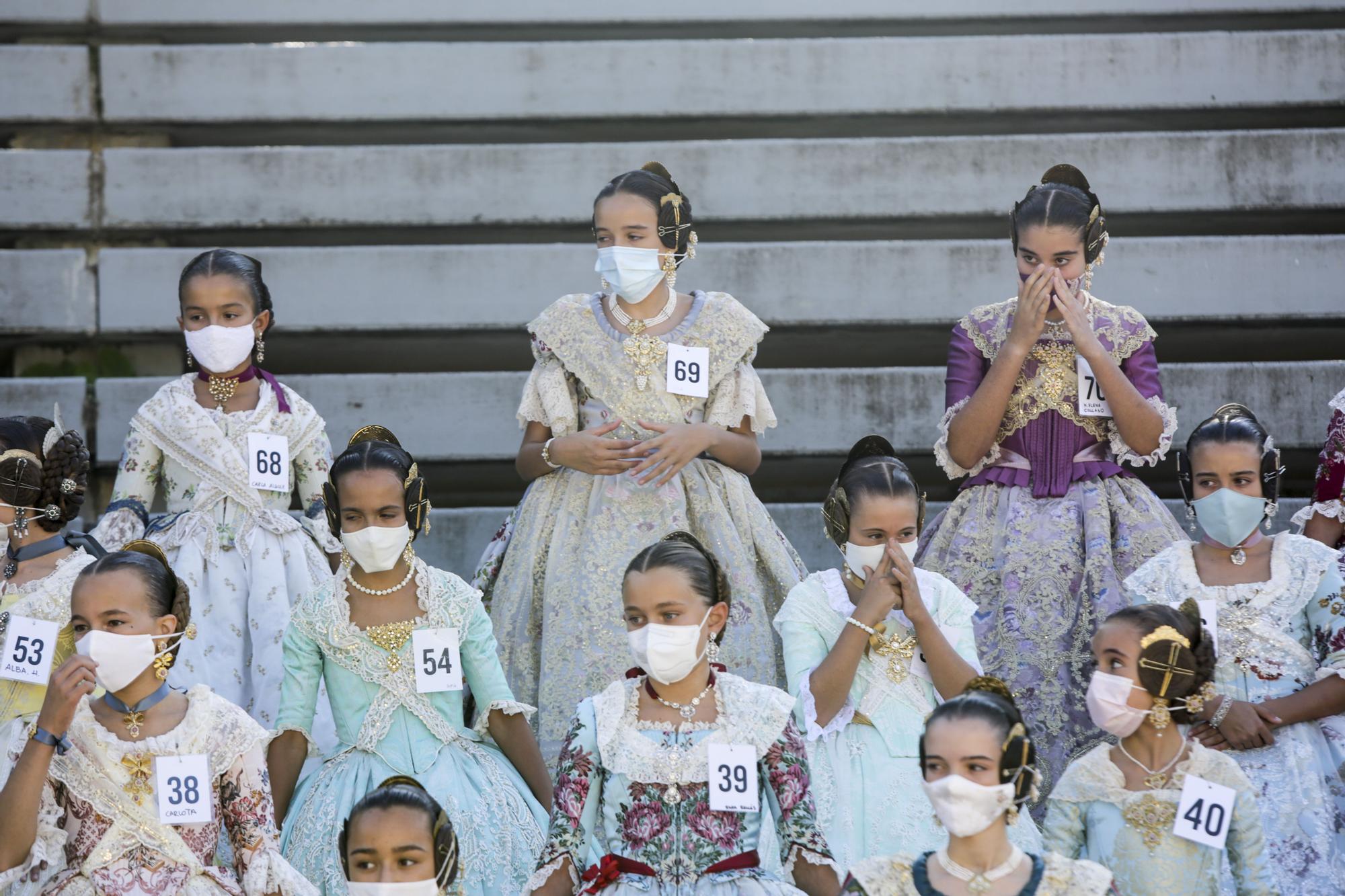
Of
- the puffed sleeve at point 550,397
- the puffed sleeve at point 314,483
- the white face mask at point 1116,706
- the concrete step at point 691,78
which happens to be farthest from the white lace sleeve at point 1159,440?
the puffed sleeve at point 314,483

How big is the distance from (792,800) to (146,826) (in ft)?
4.96

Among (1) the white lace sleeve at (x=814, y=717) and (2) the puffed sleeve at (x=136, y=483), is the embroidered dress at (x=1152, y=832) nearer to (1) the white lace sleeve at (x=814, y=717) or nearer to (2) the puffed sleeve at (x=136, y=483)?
(1) the white lace sleeve at (x=814, y=717)

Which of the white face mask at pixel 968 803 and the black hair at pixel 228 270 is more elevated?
the black hair at pixel 228 270

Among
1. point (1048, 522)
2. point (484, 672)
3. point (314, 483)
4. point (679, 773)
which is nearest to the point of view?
point (679, 773)

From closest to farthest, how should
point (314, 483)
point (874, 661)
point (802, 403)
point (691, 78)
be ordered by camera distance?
point (874, 661), point (314, 483), point (802, 403), point (691, 78)

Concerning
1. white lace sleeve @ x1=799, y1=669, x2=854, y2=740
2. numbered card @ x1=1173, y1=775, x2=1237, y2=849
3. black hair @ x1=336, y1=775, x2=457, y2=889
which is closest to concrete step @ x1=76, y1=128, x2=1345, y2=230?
white lace sleeve @ x1=799, y1=669, x2=854, y2=740

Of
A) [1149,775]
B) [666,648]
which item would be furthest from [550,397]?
[1149,775]

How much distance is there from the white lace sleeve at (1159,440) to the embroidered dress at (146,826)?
2.86 metres

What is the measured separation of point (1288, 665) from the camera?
4996 mm

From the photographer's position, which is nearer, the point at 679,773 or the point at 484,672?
the point at 679,773

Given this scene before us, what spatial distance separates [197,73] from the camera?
768 centimetres

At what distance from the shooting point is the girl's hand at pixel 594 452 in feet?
18.2

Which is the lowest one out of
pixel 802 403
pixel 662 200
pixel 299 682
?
pixel 299 682

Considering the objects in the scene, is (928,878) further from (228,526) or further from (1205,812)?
(228,526)
